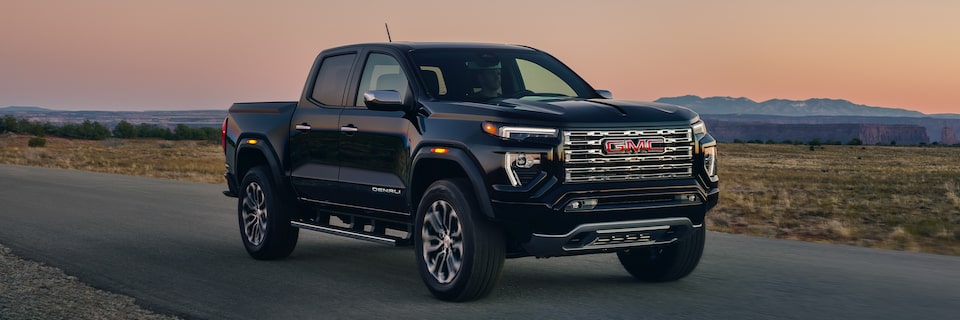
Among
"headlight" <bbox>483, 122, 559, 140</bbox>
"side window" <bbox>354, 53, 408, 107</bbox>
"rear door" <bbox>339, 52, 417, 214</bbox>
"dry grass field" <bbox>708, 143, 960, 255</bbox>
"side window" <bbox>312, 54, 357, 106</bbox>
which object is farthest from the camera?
"dry grass field" <bbox>708, 143, 960, 255</bbox>

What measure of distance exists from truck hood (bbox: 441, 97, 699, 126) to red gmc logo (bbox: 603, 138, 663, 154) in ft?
0.45

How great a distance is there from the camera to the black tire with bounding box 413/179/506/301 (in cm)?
785

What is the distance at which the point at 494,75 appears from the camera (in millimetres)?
9391

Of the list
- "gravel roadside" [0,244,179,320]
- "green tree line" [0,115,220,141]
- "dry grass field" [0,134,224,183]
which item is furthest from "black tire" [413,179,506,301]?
"green tree line" [0,115,220,141]

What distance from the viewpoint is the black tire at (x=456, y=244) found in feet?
25.7

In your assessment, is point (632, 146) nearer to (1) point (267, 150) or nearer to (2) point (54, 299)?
(1) point (267, 150)

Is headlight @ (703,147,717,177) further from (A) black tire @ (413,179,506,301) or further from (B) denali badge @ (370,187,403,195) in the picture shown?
(B) denali badge @ (370,187,403,195)

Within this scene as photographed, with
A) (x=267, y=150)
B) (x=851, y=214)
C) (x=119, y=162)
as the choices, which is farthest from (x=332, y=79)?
(x=119, y=162)

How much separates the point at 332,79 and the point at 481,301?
2808 millimetres

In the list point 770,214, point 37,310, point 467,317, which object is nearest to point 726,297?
point 467,317

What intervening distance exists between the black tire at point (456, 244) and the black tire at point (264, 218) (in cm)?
238

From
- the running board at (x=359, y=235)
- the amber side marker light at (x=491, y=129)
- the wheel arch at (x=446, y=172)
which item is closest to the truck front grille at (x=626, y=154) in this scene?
the amber side marker light at (x=491, y=129)

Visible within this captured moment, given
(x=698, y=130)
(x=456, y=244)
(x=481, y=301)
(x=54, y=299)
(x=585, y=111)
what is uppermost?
(x=585, y=111)

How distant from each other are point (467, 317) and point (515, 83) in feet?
8.40
